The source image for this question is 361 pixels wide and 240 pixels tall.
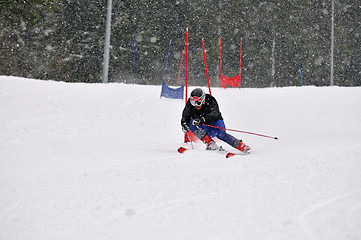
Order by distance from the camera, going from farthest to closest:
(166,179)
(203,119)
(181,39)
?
(181,39), (203,119), (166,179)

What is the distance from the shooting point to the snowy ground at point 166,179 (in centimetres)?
325

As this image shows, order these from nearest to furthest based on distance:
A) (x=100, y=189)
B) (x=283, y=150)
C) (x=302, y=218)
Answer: (x=302, y=218)
(x=100, y=189)
(x=283, y=150)

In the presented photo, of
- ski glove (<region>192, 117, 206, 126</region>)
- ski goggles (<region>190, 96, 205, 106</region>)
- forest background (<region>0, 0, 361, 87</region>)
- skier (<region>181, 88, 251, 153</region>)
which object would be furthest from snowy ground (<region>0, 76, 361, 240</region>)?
forest background (<region>0, 0, 361, 87</region>)

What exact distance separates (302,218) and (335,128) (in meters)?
5.43

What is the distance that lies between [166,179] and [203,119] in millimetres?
2461

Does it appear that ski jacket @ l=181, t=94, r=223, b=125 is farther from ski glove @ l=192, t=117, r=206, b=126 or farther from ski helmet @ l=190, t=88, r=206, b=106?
ski helmet @ l=190, t=88, r=206, b=106

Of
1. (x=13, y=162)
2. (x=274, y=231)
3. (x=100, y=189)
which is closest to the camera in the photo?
(x=274, y=231)

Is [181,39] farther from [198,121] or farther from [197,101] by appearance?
[198,121]

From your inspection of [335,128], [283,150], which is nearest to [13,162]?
[283,150]

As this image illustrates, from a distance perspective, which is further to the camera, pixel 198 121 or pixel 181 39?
pixel 181 39

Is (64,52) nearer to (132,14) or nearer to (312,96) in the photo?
(132,14)

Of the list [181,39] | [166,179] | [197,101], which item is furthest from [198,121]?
A: [181,39]

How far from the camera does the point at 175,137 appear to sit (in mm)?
8812

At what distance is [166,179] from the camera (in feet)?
15.1
